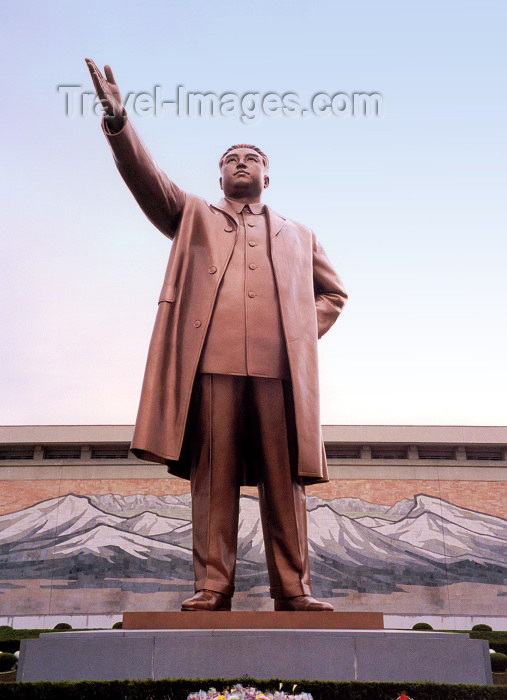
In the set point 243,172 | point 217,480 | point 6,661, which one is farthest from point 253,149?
point 6,661

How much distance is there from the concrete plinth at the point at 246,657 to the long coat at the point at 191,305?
3.00ft

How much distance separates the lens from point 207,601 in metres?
3.46

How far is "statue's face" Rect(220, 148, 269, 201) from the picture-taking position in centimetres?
436

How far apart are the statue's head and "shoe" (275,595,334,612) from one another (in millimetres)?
2318

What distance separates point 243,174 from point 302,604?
8.02 feet

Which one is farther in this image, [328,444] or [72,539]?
[328,444]

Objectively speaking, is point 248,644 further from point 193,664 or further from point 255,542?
point 255,542

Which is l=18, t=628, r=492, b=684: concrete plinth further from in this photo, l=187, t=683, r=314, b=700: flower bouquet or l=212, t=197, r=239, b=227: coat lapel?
l=212, t=197, r=239, b=227: coat lapel

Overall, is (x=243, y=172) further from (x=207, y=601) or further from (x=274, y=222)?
(x=207, y=601)

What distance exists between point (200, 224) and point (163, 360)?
0.86 metres

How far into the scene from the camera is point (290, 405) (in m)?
3.99

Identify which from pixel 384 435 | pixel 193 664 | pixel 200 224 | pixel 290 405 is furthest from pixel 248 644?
pixel 384 435

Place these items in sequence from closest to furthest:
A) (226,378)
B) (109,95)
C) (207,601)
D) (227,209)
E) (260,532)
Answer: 1. (207,601)
2. (109,95)
3. (226,378)
4. (227,209)
5. (260,532)

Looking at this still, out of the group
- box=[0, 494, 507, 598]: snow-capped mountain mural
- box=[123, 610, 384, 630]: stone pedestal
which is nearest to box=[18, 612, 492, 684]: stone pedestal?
box=[123, 610, 384, 630]: stone pedestal
